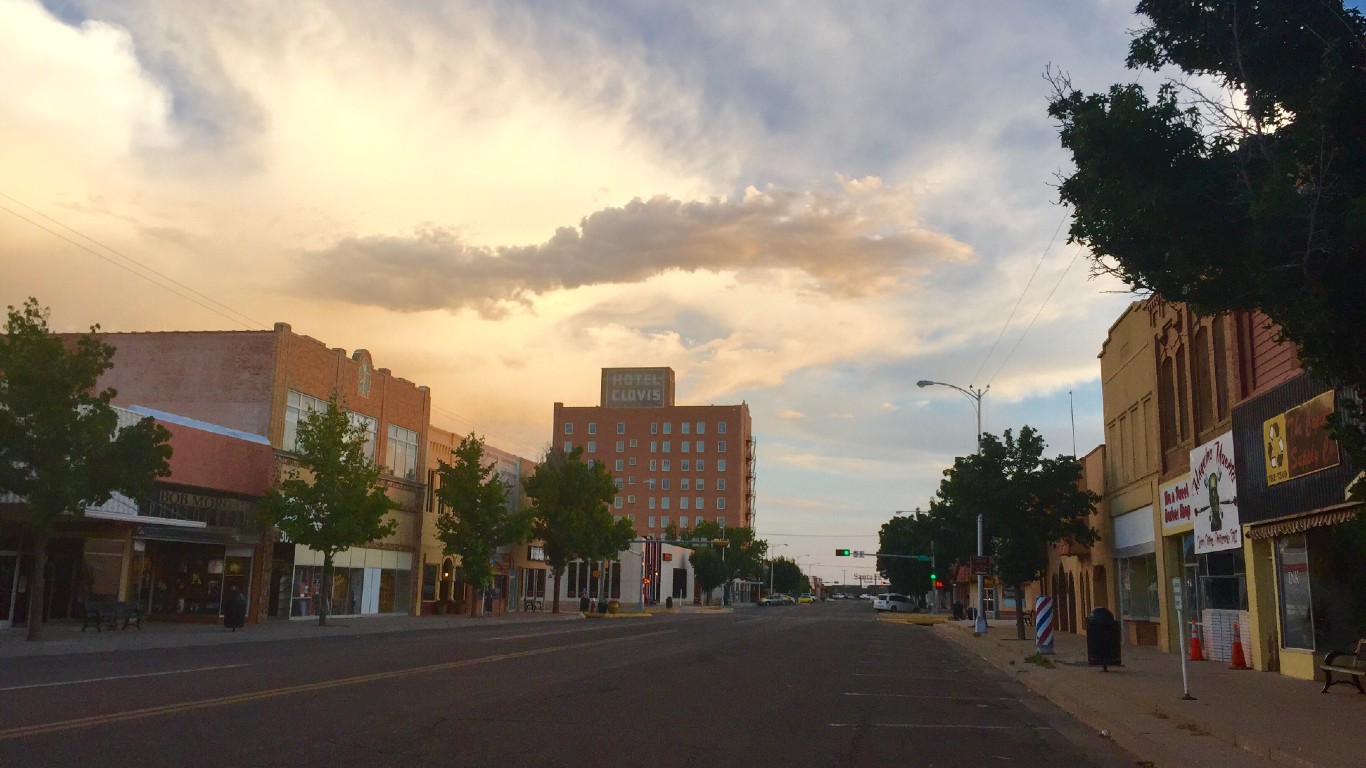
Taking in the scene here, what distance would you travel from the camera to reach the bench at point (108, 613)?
30547 mm

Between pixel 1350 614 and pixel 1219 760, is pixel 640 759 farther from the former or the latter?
pixel 1350 614

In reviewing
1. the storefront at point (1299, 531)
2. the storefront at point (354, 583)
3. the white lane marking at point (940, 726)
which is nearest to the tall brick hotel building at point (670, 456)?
the storefront at point (354, 583)

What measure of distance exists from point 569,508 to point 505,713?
1999 inches

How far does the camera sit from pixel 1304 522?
19.5 metres

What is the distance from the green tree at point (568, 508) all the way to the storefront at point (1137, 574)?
32.5m

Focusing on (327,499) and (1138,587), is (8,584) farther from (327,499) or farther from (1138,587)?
(1138,587)

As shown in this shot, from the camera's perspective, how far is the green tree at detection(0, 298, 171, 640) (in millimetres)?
26656

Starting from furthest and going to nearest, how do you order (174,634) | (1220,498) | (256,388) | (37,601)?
(256,388), (174,634), (37,601), (1220,498)

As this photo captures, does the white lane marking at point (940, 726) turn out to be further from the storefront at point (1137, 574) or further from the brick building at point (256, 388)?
the brick building at point (256, 388)

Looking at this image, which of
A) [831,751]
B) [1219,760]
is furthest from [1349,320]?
[831,751]

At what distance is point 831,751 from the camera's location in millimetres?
11352

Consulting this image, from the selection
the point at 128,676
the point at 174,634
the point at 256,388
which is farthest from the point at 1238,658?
the point at 256,388

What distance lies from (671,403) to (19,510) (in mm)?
141585

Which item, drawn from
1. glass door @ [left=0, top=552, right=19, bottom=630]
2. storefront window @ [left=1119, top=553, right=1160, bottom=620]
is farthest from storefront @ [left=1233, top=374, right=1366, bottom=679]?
glass door @ [left=0, top=552, right=19, bottom=630]
